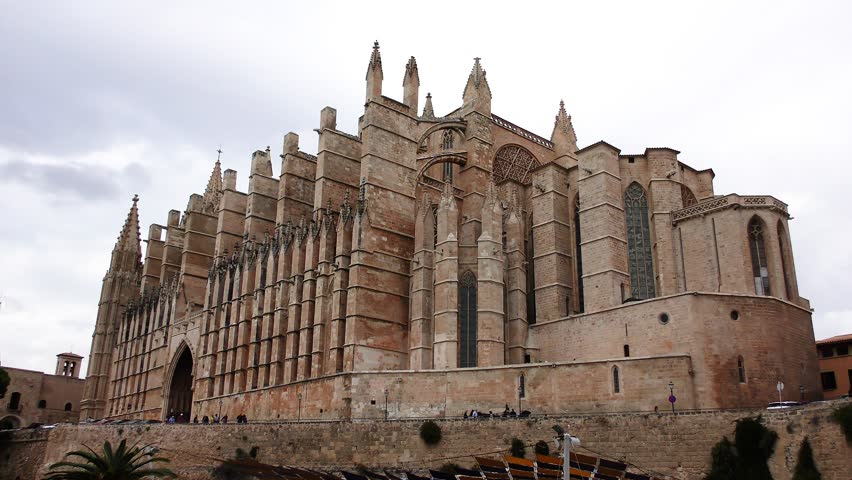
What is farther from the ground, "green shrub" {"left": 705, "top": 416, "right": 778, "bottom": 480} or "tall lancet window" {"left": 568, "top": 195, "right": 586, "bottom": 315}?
"tall lancet window" {"left": 568, "top": 195, "right": 586, "bottom": 315}

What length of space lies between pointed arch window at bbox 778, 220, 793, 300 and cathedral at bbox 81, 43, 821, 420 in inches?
4.9

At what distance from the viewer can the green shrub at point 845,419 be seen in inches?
776

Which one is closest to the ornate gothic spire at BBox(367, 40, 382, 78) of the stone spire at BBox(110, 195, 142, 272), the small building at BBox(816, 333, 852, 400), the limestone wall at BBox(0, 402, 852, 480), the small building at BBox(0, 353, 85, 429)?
the limestone wall at BBox(0, 402, 852, 480)

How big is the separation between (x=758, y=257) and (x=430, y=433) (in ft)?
45.3

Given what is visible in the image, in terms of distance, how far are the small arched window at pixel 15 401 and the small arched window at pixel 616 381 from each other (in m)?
45.4

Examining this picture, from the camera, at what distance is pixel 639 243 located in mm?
32906

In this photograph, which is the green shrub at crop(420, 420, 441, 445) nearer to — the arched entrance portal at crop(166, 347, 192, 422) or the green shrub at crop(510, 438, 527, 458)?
Answer: the green shrub at crop(510, 438, 527, 458)

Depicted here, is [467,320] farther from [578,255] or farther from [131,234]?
[131,234]

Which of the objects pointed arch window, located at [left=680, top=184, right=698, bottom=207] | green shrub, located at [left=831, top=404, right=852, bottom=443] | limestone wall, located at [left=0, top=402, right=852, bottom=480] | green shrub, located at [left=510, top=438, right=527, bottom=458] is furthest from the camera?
pointed arch window, located at [left=680, top=184, right=698, bottom=207]

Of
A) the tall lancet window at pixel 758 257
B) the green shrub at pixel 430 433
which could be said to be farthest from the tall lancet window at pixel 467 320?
the tall lancet window at pixel 758 257

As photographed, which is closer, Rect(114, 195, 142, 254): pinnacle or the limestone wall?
the limestone wall

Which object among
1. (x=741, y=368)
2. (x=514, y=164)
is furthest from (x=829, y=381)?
(x=514, y=164)

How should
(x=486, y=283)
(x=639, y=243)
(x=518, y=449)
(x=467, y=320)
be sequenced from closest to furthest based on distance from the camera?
1. (x=518, y=449)
2. (x=486, y=283)
3. (x=467, y=320)
4. (x=639, y=243)

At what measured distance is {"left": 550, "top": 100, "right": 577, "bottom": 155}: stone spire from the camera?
4425 cm
